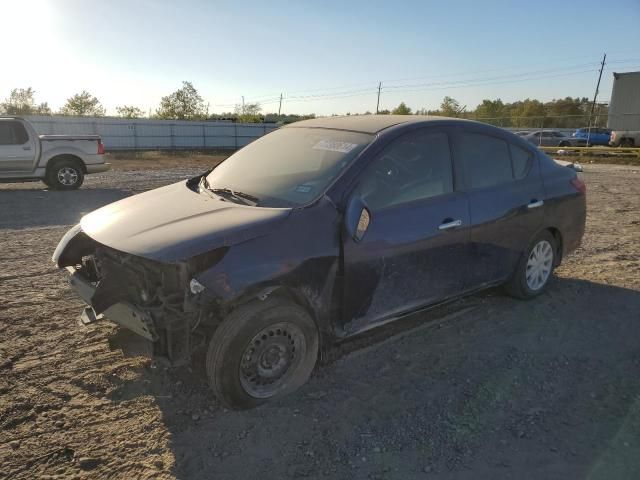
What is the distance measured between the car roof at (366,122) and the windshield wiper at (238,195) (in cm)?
94

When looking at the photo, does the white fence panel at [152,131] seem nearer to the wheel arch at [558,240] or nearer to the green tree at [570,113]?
the green tree at [570,113]

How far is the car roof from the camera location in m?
3.78

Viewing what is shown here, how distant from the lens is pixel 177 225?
304cm

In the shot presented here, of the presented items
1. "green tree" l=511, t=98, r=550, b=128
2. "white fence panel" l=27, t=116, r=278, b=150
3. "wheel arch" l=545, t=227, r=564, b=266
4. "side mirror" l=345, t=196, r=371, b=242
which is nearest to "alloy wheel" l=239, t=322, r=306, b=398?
"side mirror" l=345, t=196, r=371, b=242

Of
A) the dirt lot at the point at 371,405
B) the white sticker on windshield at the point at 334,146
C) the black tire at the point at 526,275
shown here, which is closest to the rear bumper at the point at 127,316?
the dirt lot at the point at 371,405

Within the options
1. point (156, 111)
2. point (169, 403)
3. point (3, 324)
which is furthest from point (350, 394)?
point (156, 111)

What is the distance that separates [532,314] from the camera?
447 cm

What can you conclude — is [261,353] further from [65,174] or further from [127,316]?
[65,174]

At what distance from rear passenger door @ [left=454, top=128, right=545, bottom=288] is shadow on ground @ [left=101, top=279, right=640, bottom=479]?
0.57 metres

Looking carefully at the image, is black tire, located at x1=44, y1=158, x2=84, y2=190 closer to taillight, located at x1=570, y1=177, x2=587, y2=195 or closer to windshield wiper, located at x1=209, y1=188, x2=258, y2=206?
windshield wiper, located at x1=209, y1=188, x2=258, y2=206

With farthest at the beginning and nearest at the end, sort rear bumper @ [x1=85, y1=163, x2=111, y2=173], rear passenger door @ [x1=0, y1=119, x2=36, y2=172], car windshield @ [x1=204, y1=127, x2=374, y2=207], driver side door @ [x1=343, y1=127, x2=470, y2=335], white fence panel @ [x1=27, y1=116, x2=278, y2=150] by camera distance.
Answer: white fence panel @ [x1=27, y1=116, x2=278, y2=150] → rear bumper @ [x1=85, y1=163, x2=111, y2=173] → rear passenger door @ [x1=0, y1=119, x2=36, y2=172] → car windshield @ [x1=204, y1=127, x2=374, y2=207] → driver side door @ [x1=343, y1=127, x2=470, y2=335]

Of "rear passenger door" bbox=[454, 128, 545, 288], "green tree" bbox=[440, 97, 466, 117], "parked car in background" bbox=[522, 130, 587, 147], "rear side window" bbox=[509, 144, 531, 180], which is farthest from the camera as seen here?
"green tree" bbox=[440, 97, 466, 117]

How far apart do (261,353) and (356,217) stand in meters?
1.00

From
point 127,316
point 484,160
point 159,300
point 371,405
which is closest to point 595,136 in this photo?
point 484,160
